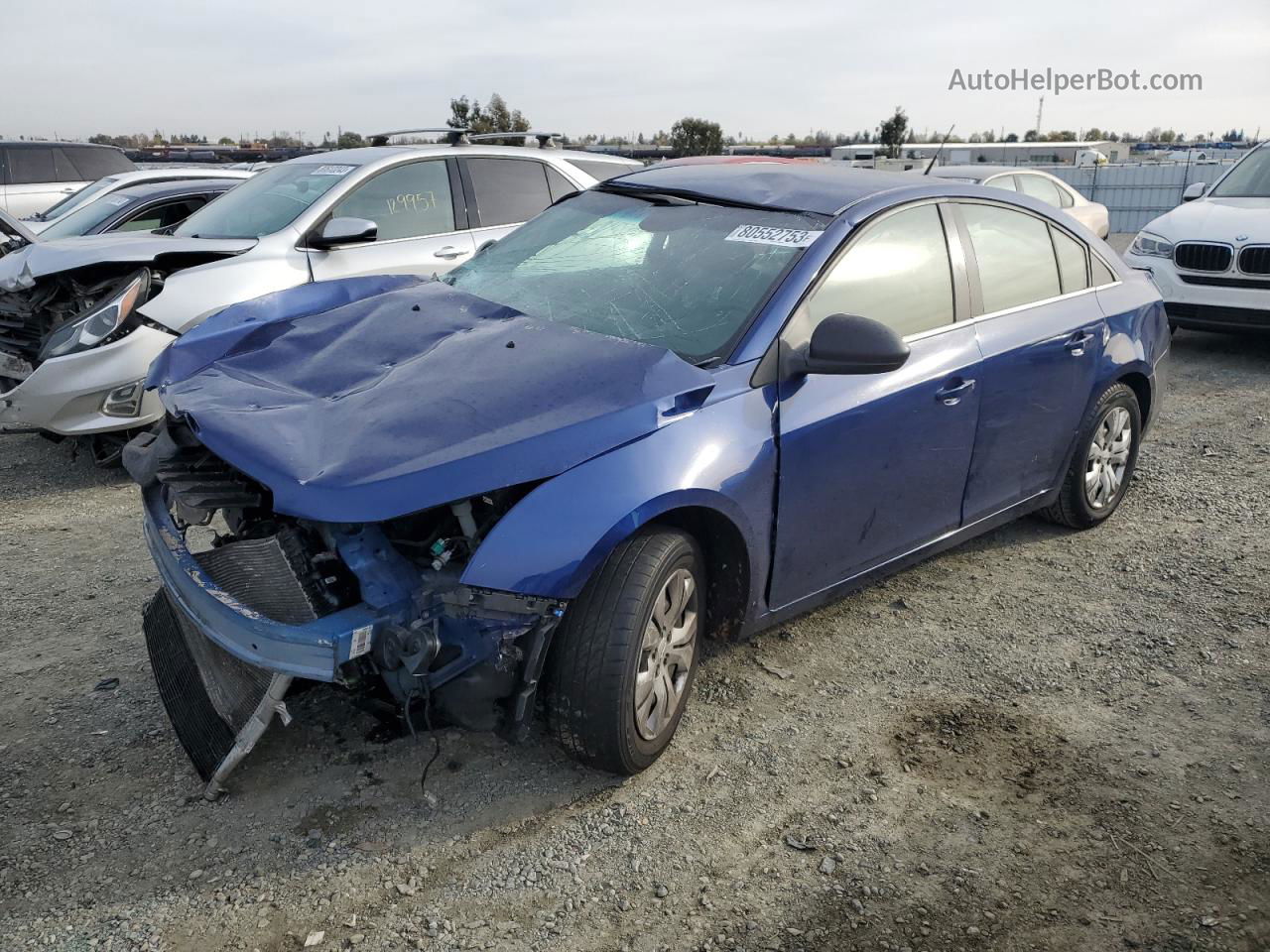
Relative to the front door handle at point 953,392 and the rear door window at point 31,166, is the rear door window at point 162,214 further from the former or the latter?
the rear door window at point 31,166

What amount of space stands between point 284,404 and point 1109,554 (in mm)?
3799

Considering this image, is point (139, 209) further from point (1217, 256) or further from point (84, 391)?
point (1217, 256)

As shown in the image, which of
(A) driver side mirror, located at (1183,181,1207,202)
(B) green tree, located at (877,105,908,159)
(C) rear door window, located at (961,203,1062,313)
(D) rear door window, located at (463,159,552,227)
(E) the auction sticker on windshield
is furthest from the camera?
(B) green tree, located at (877,105,908,159)

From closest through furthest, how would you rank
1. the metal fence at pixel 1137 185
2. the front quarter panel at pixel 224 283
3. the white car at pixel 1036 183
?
the front quarter panel at pixel 224 283, the white car at pixel 1036 183, the metal fence at pixel 1137 185

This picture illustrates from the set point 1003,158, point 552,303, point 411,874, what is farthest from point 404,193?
point 1003,158

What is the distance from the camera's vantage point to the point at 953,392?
12.3 ft

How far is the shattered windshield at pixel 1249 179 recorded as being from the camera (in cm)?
911

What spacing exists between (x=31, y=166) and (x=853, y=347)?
Answer: 15118 millimetres

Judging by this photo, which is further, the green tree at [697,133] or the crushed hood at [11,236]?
the green tree at [697,133]

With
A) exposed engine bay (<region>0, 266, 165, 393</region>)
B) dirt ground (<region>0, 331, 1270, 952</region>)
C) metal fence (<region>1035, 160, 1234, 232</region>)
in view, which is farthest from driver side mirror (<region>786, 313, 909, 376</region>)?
metal fence (<region>1035, 160, 1234, 232</region>)

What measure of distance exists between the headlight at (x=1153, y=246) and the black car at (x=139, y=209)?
7973mm

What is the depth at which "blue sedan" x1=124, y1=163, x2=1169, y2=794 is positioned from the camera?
2654mm

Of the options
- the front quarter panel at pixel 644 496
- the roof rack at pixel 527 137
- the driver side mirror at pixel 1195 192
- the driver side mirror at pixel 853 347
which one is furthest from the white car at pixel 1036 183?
the front quarter panel at pixel 644 496

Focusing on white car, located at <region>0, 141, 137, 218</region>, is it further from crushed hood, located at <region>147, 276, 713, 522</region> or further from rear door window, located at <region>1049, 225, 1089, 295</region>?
rear door window, located at <region>1049, 225, 1089, 295</region>
